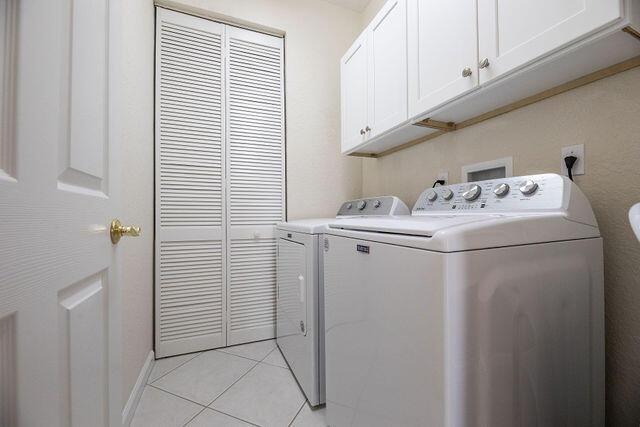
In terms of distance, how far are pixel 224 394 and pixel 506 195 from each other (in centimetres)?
172

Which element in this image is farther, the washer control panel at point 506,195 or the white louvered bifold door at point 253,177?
the white louvered bifold door at point 253,177

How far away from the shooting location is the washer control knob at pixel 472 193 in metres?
1.12

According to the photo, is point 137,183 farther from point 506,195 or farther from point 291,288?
point 506,195

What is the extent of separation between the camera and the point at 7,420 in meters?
0.40

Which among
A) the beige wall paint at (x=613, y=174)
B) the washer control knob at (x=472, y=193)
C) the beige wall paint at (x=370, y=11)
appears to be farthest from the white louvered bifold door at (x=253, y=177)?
the beige wall paint at (x=613, y=174)

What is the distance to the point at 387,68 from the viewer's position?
154 cm

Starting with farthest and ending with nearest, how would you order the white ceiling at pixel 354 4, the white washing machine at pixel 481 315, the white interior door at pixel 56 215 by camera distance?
the white ceiling at pixel 354 4 < the white washing machine at pixel 481 315 < the white interior door at pixel 56 215

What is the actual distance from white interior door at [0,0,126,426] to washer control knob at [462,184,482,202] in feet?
4.30

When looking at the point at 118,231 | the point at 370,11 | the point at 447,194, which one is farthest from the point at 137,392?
the point at 370,11

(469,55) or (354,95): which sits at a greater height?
(354,95)

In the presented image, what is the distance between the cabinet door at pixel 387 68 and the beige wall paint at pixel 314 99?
0.71 meters

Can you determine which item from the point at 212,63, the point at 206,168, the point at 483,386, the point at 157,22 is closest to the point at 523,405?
the point at 483,386

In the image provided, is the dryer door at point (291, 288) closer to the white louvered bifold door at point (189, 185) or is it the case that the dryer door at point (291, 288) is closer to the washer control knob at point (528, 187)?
the white louvered bifold door at point (189, 185)

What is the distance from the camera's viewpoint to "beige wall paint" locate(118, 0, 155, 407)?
4.21 feet
